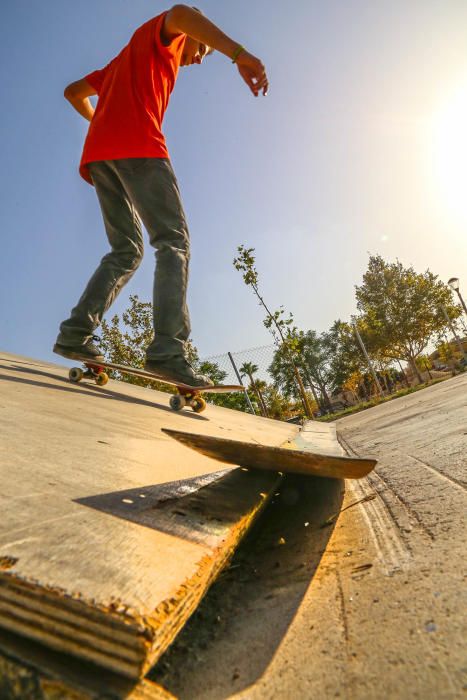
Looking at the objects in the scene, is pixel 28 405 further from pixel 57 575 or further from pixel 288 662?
pixel 288 662

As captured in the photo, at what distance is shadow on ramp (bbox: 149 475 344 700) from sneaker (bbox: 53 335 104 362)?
1941mm

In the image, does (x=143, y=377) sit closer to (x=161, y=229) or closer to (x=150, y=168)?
(x=161, y=229)

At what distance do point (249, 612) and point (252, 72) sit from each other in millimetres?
2497

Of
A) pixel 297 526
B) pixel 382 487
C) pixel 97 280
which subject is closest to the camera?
pixel 297 526

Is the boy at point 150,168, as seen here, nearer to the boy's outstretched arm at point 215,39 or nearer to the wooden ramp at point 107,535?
the boy's outstretched arm at point 215,39

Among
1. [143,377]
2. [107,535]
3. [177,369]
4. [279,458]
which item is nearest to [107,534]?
[107,535]

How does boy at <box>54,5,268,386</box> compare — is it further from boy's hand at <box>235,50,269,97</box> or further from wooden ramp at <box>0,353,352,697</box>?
wooden ramp at <box>0,353,352,697</box>

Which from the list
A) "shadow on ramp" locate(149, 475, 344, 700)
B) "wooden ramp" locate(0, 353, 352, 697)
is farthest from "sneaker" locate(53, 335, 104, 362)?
"shadow on ramp" locate(149, 475, 344, 700)

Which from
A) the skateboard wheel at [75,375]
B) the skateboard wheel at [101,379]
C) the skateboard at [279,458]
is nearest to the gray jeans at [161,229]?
the skateboard wheel at [75,375]

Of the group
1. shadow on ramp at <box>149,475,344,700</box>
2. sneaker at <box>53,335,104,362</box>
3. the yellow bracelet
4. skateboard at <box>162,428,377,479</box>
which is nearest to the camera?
shadow on ramp at <box>149,475,344,700</box>

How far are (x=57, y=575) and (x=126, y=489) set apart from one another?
1.28 ft

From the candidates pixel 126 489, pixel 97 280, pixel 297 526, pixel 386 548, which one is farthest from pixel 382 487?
pixel 97 280

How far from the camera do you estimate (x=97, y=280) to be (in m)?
2.57

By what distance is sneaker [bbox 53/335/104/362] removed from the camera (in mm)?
Answer: 2672
